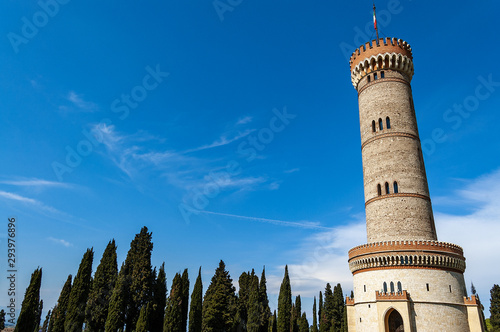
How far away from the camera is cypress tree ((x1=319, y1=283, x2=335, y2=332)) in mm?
59094

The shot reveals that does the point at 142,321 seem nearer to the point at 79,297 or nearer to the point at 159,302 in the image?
the point at 159,302

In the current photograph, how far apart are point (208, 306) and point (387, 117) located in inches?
1266

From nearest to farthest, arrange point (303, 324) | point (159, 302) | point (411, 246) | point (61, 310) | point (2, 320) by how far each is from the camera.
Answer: point (411, 246), point (61, 310), point (159, 302), point (2, 320), point (303, 324)

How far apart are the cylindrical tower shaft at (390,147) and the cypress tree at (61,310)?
31.9 meters

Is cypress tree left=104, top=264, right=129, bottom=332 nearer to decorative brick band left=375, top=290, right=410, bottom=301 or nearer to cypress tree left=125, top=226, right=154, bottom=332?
cypress tree left=125, top=226, right=154, bottom=332

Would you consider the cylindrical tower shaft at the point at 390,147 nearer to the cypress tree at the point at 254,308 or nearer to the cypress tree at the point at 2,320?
the cypress tree at the point at 254,308

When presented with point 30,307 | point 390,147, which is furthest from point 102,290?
point 390,147

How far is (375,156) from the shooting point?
102 ft

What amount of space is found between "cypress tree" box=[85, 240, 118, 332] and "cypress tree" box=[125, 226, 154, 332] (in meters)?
2.21

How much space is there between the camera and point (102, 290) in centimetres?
3616

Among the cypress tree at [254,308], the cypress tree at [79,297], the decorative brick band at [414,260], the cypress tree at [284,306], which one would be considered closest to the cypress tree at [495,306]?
the cypress tree at [284,306]

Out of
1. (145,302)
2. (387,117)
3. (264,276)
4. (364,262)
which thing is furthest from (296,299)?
(387,117)

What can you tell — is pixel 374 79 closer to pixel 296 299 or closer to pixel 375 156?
pixel 375 156

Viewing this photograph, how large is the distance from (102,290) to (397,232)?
29985mm
